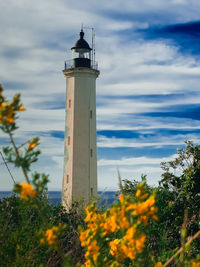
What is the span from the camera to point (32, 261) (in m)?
4.25

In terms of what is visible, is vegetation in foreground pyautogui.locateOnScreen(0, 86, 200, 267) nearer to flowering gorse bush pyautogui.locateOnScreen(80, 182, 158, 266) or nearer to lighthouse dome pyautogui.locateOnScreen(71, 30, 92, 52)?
flowering gorse bush pyautogui.locateOnScreen(80, 182, 158, 266)

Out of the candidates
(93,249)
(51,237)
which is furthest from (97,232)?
(51,237)

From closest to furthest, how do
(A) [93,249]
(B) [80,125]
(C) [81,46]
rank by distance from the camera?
(A) [93,249] → (B) [80,125] → (C) [81,46]

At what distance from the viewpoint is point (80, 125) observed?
23625 mm

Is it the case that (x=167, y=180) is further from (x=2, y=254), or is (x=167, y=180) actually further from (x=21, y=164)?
(x=21, y=164)

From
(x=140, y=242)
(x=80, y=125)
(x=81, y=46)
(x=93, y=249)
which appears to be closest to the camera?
(x=140, y=242)

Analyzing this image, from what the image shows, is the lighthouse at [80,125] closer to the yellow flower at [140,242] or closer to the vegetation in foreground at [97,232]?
the vegetation in foreground at [97,232]

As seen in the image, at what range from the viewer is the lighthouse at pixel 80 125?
75.6 ft

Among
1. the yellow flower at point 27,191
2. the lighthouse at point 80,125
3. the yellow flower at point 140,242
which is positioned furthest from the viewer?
the lighthouse at point 80,125

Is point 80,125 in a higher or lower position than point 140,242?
higher

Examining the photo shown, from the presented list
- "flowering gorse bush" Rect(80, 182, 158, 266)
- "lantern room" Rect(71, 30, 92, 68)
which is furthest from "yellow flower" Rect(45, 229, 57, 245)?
"lantern room" Rect(71, 30, 92, 68)

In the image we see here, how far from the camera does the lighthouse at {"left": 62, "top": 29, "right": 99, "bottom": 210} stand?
23.0 metres

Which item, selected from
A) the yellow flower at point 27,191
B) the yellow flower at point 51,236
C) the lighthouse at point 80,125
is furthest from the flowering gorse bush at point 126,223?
the lighthouse at point 80,125

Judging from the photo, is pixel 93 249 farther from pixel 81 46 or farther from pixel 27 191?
pixel 81 46
